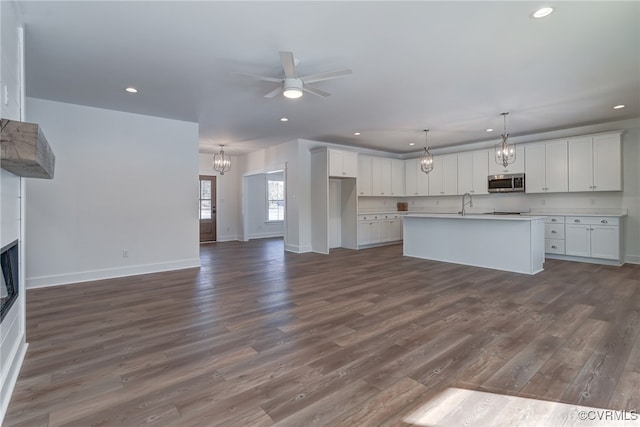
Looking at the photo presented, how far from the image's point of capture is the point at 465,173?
25.9ft

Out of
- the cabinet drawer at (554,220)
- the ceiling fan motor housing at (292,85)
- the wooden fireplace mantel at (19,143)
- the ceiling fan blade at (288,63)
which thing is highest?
the ceiling fan blade at (288,63)

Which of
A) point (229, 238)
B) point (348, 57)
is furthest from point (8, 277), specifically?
point (229, 238)

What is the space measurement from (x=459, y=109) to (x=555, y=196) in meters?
3.60

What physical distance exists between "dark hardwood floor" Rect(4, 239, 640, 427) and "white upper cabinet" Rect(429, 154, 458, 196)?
4042mm

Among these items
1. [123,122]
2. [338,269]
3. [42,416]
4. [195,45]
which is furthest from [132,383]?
[123,122]

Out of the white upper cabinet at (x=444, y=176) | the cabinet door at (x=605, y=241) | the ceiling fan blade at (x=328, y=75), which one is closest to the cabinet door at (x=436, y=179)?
the white upper cabinet at (x=444, y=176)

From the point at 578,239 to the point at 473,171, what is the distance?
261cm

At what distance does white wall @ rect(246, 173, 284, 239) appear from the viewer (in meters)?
10.4

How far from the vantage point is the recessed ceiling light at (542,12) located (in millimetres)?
2480

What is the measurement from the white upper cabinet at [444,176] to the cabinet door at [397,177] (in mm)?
903

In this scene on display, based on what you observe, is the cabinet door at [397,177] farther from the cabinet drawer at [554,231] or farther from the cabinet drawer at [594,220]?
the cabinet drawer at [594,220]

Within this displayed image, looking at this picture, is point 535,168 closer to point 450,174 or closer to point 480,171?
point 480,171

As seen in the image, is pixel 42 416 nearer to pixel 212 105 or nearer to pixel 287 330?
pixel 287 330

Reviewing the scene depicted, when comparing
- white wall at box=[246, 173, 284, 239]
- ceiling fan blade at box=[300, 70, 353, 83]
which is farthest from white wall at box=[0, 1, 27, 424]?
white wall at box=[246, 173, 284, 239]
